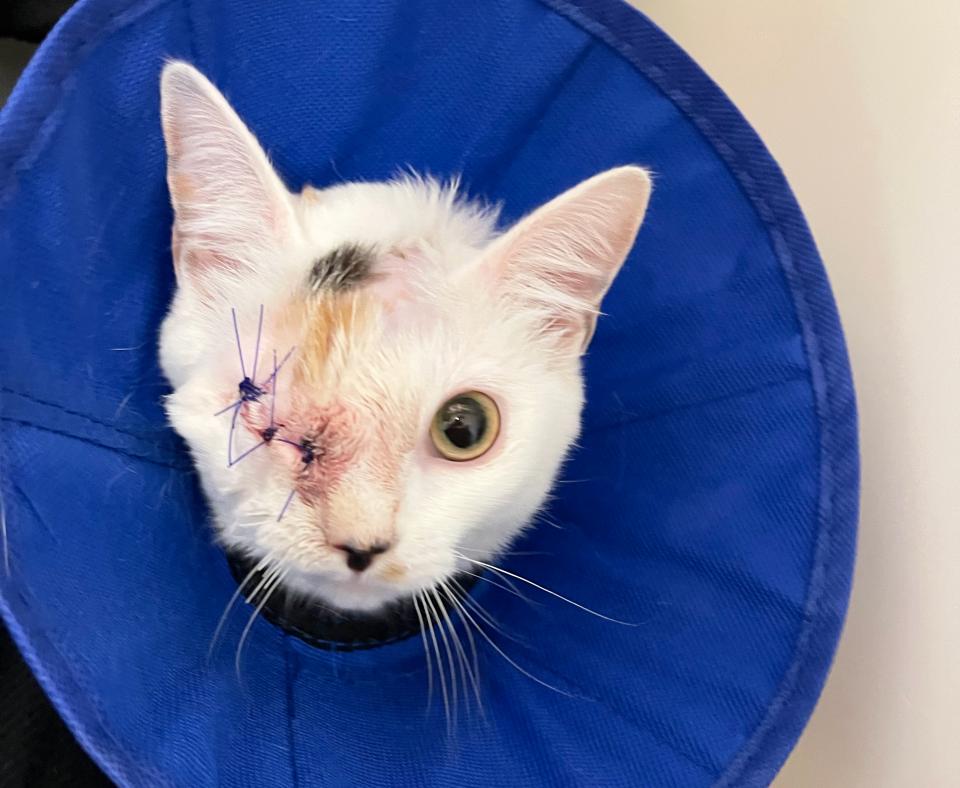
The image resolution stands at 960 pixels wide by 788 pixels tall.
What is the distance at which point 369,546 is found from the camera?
0.65 metres

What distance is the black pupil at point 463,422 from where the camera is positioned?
0.74 m

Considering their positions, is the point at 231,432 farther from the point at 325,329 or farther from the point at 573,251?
the point at 573,251

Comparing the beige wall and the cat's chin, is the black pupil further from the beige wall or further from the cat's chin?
the beige wall

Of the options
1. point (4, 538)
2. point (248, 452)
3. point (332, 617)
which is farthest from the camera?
point (332, 617)

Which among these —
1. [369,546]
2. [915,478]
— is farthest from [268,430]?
[915,478]

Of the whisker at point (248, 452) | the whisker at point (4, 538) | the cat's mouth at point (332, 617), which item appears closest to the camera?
the whisker at point (4, 538)

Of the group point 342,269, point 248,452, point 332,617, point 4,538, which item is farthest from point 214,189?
point 332,617

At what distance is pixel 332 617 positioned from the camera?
1013 mm

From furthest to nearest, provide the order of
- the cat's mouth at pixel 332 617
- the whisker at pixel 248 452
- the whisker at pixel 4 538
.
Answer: the cat's mouth at pixel 332 617
the whisker at pixel 248 452
the whisker at pixel 4 538

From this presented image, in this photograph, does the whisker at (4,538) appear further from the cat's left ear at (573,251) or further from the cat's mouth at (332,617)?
the cat's left ear at (573,251)

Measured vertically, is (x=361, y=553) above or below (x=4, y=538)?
above

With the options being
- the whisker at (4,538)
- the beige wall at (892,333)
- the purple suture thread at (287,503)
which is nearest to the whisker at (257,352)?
the purple suture thread at (287,503)

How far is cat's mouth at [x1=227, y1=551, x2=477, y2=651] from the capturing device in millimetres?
960

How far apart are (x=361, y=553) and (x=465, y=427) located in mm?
158
